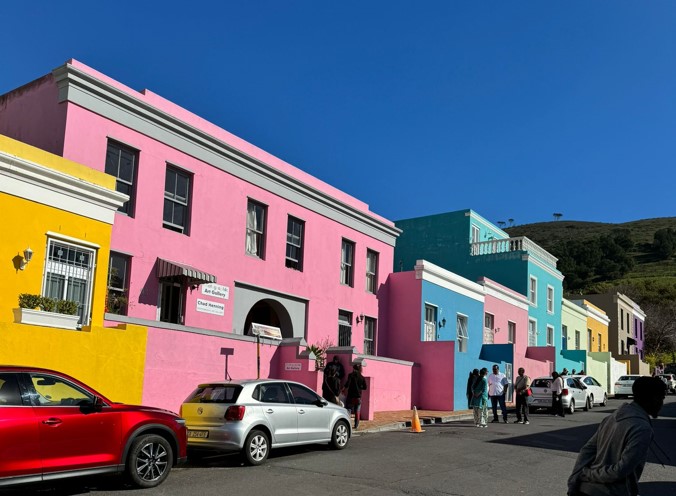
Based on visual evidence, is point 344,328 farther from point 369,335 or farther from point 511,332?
point 511,332

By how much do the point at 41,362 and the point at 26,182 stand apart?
3418 millimetres

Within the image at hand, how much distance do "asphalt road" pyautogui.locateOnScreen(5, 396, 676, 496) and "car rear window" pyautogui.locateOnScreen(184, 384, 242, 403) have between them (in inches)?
41.9

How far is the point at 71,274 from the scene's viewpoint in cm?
1333

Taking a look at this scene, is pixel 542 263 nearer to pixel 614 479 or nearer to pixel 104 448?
pixel 104 448

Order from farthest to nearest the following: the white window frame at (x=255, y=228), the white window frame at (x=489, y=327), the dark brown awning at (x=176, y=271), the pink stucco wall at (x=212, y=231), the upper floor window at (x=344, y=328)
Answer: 1. the white window frame at (x=489, y=327)
2. the upper floor window at (x=344, y=328)
3. the white window frame at (x=255, y=228)
4. the dark brown awning at (x=176, y=271)
5. the pink stucco wall at (x=212, y=231)

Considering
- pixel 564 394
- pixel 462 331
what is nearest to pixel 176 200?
pixel 564 394

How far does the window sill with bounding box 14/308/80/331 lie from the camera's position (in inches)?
459

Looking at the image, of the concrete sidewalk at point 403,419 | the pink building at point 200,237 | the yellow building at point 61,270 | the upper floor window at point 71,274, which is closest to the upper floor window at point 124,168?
the pink building at point 200,237

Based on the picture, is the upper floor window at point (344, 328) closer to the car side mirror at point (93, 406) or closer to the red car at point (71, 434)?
the red car at point (71, 434)

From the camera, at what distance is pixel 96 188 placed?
45.2 ft

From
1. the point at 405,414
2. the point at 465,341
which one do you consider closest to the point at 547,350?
the point at 465,341

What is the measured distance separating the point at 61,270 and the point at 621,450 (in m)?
11.7

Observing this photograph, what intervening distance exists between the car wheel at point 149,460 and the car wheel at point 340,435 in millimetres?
4492

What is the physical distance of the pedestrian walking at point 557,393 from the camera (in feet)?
75.7
